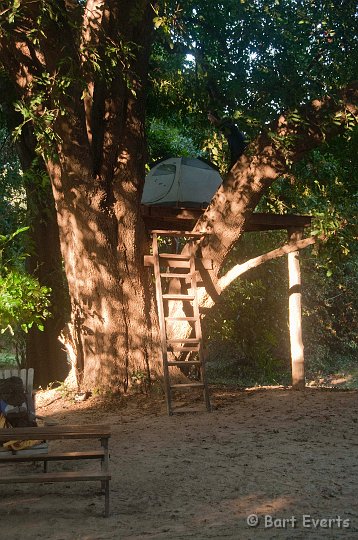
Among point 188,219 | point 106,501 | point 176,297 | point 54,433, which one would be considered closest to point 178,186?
point 188,219

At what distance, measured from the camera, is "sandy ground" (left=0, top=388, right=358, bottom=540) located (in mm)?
5617

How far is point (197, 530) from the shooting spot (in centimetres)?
553

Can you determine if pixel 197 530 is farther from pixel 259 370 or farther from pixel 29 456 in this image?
pixel 259 370

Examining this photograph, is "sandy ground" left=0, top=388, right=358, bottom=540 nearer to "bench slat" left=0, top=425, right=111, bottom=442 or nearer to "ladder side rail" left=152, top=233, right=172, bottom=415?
"ladder side rail" left=152, top=233, right=172, bottom=415

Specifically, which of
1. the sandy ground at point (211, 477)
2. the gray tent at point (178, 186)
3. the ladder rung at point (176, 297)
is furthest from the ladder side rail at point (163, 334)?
the gray tent at point (178, 186)

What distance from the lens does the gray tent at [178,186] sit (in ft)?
43.1

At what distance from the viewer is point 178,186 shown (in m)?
13.1

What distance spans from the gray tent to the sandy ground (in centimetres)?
374

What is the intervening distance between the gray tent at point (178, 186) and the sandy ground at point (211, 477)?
3741 millimetres

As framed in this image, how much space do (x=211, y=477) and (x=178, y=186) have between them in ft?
22.5

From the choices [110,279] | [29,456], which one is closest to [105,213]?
[110,279]

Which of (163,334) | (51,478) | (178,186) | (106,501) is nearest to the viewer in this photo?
(51,478)

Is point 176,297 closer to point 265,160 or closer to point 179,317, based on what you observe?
point 179,317

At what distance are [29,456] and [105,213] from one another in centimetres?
592
